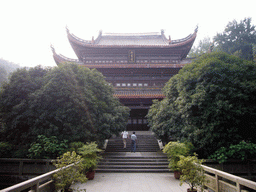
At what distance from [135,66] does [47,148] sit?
12.0m

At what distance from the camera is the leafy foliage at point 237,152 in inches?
273

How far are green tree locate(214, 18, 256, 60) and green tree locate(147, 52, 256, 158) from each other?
91.3 ft

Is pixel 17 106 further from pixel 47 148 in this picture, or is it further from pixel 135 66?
pixel 135 66

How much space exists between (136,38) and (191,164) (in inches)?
841

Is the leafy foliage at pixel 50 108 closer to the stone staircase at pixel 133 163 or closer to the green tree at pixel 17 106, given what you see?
the green tree at pixel 17 106

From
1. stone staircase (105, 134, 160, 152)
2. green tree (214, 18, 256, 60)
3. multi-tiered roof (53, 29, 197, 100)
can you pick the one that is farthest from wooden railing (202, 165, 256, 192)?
green tree (214, 18, 256, 60)

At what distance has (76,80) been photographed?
29.7 ft

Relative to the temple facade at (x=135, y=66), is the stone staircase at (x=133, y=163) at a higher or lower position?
lower

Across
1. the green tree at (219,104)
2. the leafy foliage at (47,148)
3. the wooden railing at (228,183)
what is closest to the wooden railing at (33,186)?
the leafy foliage at (47,148)

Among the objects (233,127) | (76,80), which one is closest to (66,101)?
(76,80)

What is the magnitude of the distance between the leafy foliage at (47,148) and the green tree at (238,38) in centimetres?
3332

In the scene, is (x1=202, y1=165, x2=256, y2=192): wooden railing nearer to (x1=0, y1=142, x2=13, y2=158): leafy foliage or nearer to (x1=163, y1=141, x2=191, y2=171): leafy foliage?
(x1=163, y1=141, x2=191, y2=171): leafy foliage

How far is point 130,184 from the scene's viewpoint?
6.75 metres

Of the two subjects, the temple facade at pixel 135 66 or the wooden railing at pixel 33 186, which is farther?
the temple facade at pixel 135 66
